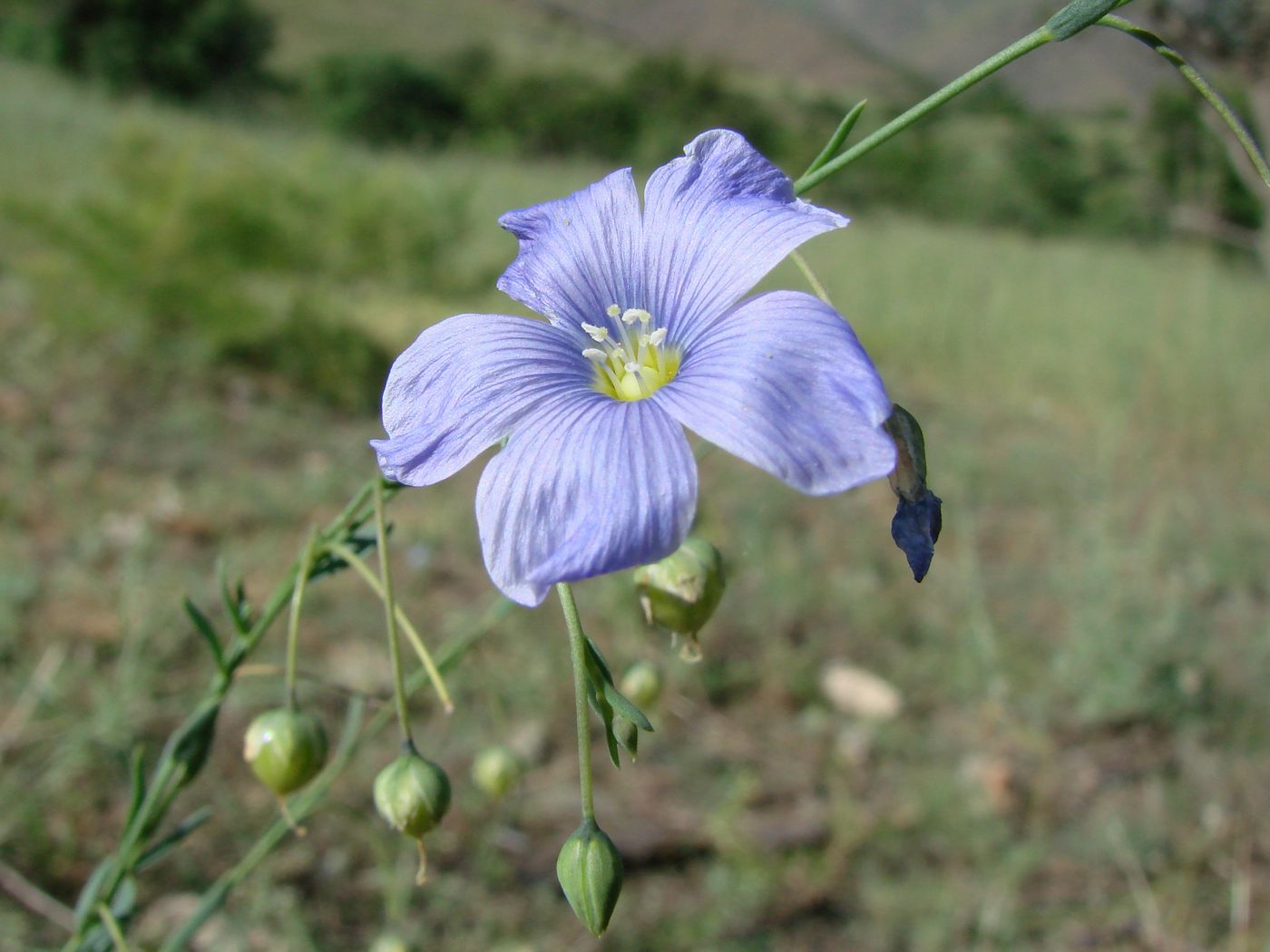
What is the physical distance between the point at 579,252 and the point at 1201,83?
49 centimetres

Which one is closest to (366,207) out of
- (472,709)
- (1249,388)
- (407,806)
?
(472,709)

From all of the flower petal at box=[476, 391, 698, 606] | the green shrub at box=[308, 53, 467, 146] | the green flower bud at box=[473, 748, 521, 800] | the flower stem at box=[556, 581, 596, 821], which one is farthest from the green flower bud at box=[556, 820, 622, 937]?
the green shrub at box=[308, 53, 467, 146]

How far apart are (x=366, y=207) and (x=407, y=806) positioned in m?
6.29

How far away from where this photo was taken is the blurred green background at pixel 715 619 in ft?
7.72

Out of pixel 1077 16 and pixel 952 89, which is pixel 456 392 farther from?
pixel 1077 16

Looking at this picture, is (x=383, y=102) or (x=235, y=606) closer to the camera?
(x=235, y=606)

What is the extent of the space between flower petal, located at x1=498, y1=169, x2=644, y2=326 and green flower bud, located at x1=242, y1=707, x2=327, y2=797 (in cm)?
49

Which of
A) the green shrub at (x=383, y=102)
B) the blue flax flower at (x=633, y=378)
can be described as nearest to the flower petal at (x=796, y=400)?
the blue flax flower at (x=633, y=378)

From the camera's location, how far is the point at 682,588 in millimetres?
888

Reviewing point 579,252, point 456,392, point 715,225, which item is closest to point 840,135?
point 715,225

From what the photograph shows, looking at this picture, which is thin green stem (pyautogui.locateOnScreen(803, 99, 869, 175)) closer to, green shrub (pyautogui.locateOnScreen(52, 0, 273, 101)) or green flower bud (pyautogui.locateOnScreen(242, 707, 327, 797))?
green flower bud (pyautogui.locateOnScreen(242, 707, 327, 797))

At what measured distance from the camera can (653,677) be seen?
1.31m

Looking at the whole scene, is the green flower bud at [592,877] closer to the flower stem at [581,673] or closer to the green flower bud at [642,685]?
the flower stem at [581,673]

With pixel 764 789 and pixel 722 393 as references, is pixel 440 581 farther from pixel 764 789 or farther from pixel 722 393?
pixel 722 393
